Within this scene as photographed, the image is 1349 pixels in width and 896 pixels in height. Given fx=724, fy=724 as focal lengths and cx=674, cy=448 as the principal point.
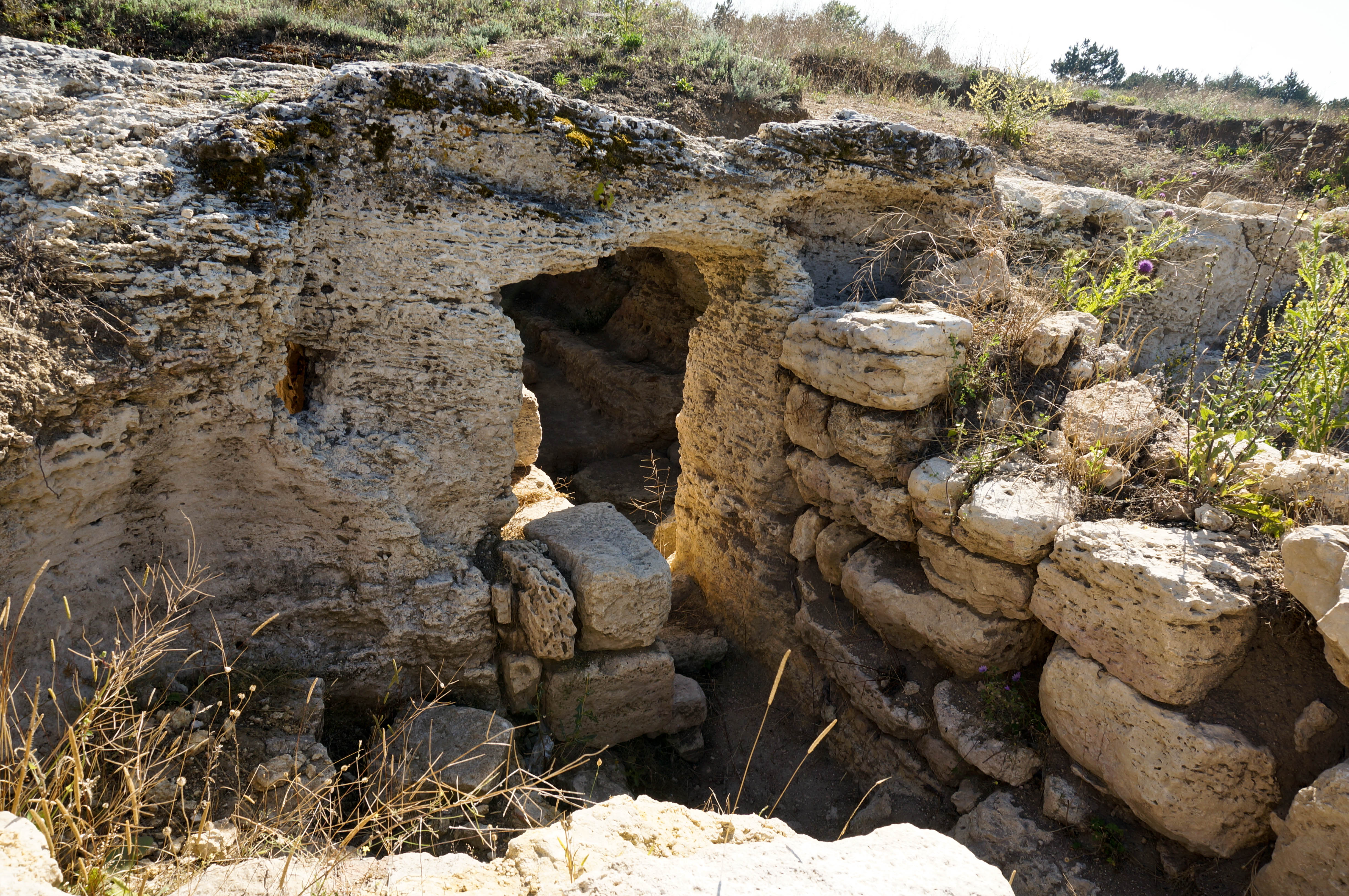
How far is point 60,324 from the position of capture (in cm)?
251

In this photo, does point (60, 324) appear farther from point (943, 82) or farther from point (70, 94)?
point (943, 82)

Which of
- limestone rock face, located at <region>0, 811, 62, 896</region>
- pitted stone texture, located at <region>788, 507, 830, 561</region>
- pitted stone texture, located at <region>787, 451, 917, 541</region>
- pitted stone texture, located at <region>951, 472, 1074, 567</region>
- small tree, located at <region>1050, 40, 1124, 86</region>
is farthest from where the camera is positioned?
small tree, located at <region>1050, 40, 1124, 86</region>

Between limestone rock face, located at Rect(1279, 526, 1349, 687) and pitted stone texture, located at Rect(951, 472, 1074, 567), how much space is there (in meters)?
0.80

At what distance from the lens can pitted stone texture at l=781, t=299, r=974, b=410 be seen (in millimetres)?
3748

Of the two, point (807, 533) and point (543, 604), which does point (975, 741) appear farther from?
point (543, 604)

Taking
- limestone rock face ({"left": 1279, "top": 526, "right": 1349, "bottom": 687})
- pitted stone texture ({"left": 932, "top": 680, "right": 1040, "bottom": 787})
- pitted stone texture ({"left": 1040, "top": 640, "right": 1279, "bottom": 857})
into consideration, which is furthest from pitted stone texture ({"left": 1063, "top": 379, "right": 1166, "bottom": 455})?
pitted stone texture ({"left": 932, "top": 680, "right": 1040, "bottom": 787})

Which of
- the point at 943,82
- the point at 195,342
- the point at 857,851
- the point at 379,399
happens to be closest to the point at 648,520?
the point at 379,399

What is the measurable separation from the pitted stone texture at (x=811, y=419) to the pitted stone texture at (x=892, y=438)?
0.24 metres

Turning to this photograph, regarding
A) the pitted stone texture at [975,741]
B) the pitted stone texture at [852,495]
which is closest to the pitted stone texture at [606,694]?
the pitted stone texture at [852,495]

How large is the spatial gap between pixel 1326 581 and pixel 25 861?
3.77 meters

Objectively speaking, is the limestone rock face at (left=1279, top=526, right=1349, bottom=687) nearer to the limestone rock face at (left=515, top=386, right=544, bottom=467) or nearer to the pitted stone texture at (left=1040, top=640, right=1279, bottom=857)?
the pitted stone texture at (left=1040, top=640, right=1279, bottom=857)

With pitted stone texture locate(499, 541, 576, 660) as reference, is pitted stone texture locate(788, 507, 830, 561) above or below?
above

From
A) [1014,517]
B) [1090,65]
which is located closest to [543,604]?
[1014,517]

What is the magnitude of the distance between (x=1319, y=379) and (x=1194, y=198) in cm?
451
